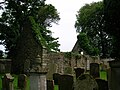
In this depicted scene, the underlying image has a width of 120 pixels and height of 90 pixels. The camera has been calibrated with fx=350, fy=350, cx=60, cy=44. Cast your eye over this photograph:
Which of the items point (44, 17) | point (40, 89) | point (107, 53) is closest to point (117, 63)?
point (40, 89)

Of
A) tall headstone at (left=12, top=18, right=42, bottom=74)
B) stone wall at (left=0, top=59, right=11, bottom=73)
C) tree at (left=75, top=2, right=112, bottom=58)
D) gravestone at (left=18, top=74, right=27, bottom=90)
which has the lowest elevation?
gravestone at (left=18, top=74, right=27, bottom=90)

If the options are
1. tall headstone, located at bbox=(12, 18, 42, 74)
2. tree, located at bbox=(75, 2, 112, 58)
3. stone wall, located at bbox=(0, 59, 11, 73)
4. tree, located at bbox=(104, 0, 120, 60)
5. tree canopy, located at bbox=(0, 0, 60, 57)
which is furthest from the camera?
tree, located at bbox=(75, 2, 112, 58)

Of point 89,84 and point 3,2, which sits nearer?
point 89,84

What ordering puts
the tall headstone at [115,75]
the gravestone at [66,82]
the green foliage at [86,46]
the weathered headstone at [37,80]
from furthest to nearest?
the green foliage at [86,46]
the gravestone at [66,82]
the weathered headstone at [37,80]
the tall headstone at [115,75]

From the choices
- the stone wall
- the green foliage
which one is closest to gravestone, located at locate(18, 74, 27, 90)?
the stone wall

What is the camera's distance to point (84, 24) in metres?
66.0

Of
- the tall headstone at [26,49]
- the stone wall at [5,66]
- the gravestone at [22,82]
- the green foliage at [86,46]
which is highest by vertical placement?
the green foliage at [86,46]

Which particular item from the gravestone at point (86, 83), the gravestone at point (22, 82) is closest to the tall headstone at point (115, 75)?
the gravestone at point (86, 83)

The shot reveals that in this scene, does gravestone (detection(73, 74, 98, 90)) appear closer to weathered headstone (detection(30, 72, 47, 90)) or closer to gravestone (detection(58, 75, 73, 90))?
weathered headstone (detection(30, 72, 47, 90))

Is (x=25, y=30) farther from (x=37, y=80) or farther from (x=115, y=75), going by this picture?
(x=115, y=75)

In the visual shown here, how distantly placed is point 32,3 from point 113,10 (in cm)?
2029

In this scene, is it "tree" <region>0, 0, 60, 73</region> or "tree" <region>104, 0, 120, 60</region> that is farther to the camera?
"tree" <region>0, 0, 60, 73</region>

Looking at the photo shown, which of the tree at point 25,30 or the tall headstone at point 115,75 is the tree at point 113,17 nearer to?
the tree at point 25,30

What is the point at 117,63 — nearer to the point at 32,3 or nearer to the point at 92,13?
the point at 32,3
